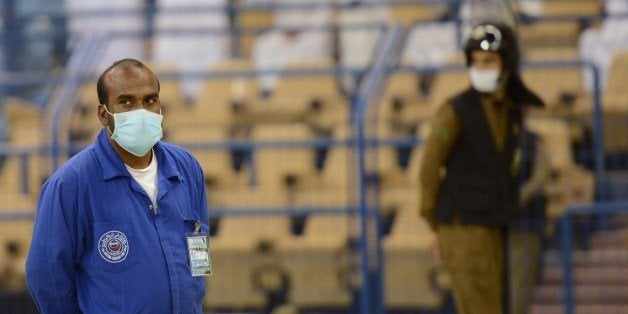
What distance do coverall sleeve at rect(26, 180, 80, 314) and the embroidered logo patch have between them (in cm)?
10

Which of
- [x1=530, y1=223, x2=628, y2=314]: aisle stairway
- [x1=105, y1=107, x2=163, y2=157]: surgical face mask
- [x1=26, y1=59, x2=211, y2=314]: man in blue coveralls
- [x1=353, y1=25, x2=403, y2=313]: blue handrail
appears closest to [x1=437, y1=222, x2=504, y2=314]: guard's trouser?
[x1=530, y1=223, x2=628, y2=314]: aisle stairway

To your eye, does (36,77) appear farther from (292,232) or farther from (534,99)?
(534,99)

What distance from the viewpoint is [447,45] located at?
10.9 metres

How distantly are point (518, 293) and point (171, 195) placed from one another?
13.8ft

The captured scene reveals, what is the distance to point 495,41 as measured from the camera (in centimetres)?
767

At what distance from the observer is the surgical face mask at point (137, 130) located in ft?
16.0

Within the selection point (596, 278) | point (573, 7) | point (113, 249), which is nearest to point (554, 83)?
point (596, 278)

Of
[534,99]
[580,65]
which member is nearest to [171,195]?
[534,99]

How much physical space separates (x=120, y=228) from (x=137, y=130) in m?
0.34

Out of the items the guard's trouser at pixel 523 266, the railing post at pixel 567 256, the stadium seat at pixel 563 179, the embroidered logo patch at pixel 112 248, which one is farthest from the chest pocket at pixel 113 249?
the stadium seat at pixel 563 179

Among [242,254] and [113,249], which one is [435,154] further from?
[113,249]

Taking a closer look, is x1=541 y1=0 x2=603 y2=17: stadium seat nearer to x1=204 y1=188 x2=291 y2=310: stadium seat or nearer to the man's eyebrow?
x1=204 y1=188 x2=291 y2=310: stadium seat

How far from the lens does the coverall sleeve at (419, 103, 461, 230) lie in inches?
297

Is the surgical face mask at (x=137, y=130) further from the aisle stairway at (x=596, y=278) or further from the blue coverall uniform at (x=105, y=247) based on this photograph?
the aisle stairway at (x=596, y=278)
